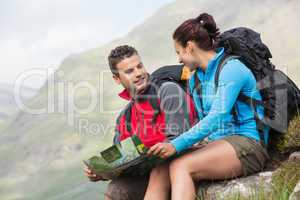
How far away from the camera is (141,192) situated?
7.14m

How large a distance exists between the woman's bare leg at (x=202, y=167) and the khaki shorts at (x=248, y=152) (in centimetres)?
6

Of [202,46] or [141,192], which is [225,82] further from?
[141,192]

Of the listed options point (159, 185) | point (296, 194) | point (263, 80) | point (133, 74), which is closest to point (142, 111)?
point (133, 74)

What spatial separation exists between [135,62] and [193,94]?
2.54 ft

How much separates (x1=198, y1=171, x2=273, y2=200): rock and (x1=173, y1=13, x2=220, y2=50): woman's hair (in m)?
1.49

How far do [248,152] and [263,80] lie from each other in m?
0.82

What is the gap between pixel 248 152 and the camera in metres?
6.54

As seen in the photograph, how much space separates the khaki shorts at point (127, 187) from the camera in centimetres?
705

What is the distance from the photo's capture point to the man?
263 inches

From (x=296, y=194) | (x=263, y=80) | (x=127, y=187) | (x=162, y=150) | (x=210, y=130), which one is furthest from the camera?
(x=127, y=187)

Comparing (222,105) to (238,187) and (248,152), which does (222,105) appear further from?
(238,187)

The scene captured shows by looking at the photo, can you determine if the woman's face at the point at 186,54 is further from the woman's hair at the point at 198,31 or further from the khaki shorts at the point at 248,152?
the khaki shorts at the point at 248,152

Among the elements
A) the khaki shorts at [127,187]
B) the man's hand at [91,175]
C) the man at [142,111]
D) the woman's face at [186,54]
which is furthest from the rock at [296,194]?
the man's hand at [91,175]

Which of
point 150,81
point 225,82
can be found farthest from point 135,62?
point 225,82
